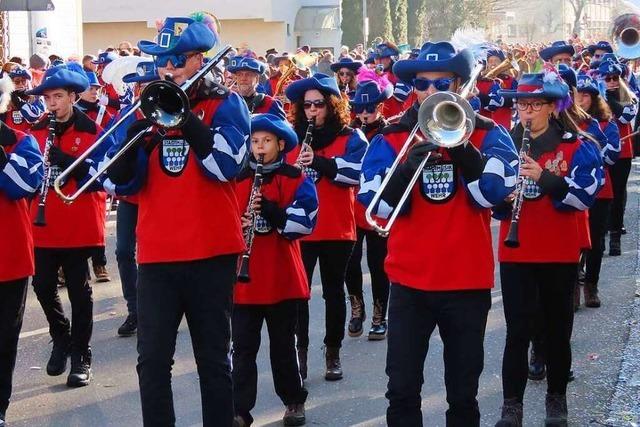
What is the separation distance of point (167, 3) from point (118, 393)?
43351mm

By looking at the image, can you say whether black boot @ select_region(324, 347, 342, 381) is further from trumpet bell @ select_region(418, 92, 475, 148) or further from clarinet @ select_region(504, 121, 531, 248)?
trumpet bell @ select_region(418, 92, 475, 148)

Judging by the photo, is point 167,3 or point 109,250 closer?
point 109,250

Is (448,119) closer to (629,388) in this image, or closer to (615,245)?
(629,388)

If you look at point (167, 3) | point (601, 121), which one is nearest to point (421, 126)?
point (601, 121)

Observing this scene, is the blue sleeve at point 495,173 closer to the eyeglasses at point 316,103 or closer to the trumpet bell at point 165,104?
the trumpet bell at point 165,104

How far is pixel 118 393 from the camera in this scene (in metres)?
7.66

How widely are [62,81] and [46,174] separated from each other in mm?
629

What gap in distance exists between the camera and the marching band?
17.6ft

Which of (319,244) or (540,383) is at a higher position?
(319,244)

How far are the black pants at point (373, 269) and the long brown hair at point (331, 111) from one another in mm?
1160

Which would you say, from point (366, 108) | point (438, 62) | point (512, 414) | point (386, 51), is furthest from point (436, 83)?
point (386, 51)

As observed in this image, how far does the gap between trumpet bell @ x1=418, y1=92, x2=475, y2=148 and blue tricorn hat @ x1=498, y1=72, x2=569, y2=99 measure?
1660mm

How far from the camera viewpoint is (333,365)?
796cm

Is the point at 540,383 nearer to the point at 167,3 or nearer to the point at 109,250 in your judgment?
the point at 109,250
